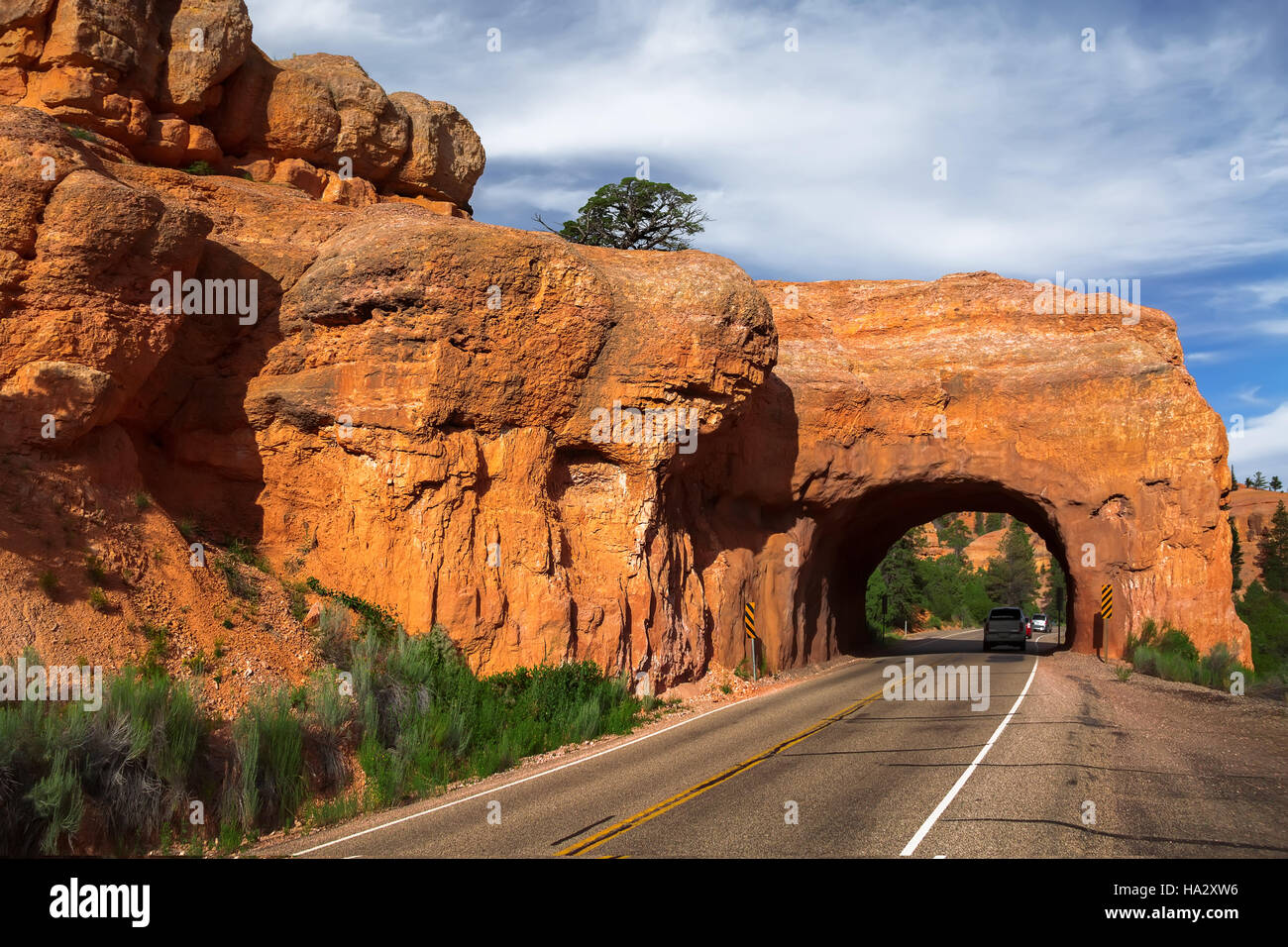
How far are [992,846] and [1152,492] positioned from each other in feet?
78.6

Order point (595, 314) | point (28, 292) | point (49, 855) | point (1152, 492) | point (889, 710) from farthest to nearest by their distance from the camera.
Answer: point (1152, 492)
point (595, 314)
point (889, 710)
point (28, 292)
point (49, 855)

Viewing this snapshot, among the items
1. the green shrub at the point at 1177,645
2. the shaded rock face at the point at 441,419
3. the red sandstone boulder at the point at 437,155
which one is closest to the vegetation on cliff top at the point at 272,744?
the shaded rock face at the point at 441,419

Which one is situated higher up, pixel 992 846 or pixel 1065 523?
pixel 1065 523

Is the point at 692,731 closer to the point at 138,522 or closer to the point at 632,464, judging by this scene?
the point at 632,464

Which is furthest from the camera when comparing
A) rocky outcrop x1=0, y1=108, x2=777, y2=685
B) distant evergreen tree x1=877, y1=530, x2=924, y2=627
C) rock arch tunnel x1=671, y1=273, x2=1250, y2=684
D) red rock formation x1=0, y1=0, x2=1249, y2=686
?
distant evergreen tree x1=877, y1=530, x2=924, y2=627

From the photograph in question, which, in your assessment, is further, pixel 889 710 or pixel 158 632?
pixel 889 710

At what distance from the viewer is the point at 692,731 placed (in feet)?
50.9

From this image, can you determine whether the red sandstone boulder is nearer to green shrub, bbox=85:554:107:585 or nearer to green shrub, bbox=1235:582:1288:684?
green shrub, bbox=85:554:107:585

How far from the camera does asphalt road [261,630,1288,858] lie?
7863 millimetres

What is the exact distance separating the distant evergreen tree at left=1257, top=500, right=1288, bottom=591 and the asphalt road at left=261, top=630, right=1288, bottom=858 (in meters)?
75.0

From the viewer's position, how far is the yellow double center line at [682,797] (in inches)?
327

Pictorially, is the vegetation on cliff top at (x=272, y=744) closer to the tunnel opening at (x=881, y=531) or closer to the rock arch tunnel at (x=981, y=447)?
the rock arch tunnel at (x=981, y=447)

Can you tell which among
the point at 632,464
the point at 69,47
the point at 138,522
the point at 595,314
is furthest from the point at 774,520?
the point at 69,47

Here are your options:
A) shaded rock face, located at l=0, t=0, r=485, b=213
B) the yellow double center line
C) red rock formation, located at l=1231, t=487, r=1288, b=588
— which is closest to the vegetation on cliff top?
the yellow double center line
